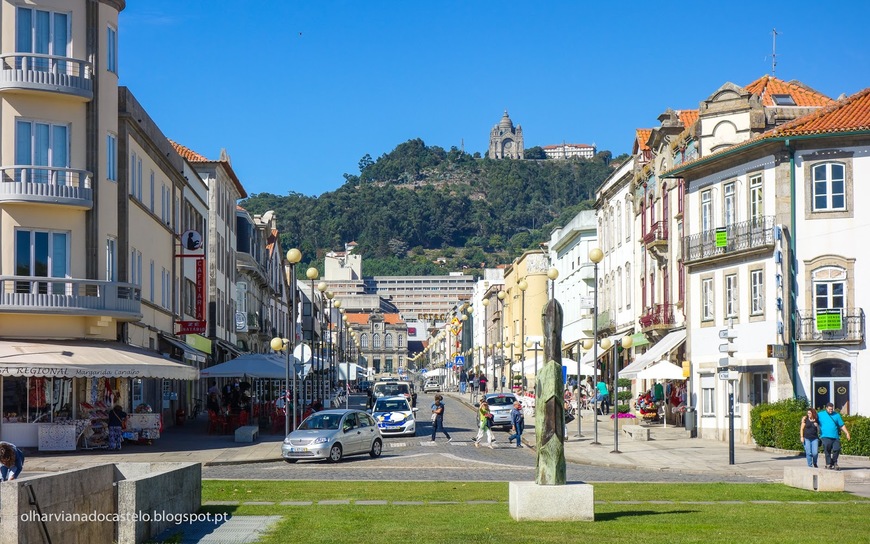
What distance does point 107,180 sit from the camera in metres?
36.4

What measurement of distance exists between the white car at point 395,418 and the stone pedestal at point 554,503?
28.0 metres

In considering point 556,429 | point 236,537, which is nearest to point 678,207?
point 556,429

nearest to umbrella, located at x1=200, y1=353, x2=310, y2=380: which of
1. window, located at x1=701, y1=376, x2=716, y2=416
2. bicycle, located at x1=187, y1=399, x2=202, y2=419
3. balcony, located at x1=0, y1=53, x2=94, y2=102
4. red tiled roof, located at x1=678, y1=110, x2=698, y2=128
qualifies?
bicycle, located at x1=187, y1=399, x2=202, y2=419

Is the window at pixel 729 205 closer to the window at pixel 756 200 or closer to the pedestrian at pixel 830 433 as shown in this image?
the window at pixel 756 200

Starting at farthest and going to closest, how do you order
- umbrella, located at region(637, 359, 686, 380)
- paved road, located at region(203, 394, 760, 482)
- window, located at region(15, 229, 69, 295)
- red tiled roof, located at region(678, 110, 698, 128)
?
red tiled roof, located at region(678, 110, 698, 128), umbrella, located at region(637, 359, 686, 380), window, located at region(15, 229, 69, 295), paved road, located at region(203, 394, 760, 482)

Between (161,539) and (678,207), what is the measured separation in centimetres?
3666

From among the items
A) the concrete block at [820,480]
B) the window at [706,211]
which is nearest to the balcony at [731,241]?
the window at [706,211]

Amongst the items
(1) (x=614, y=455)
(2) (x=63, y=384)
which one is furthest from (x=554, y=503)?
(2) (x=63, y=384)

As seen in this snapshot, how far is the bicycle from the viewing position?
Answer: 188 feet

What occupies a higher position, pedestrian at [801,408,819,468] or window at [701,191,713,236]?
window at [701,191,713,236]

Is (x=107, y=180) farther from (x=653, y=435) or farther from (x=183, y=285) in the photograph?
(x=653, y=435)

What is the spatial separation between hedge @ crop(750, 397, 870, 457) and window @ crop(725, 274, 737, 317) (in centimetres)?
428

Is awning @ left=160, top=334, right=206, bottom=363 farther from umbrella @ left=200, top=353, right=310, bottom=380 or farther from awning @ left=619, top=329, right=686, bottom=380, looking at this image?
awning @ left=619, top=329, right=686, bottom=380

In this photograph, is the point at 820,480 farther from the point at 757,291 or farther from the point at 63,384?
the point at 63,384
